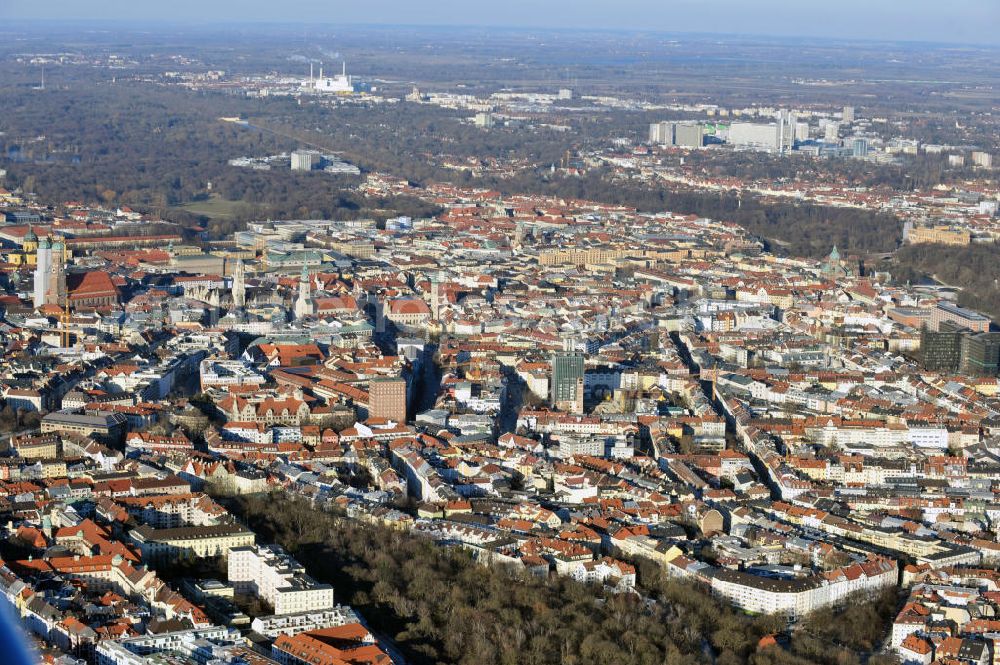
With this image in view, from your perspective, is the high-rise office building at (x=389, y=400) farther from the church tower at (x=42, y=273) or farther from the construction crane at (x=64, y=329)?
the church tower at (x=42, y=273)

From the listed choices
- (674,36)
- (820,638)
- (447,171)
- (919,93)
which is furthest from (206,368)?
(674,36)

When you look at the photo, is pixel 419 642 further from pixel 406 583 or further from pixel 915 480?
pixel 915 480

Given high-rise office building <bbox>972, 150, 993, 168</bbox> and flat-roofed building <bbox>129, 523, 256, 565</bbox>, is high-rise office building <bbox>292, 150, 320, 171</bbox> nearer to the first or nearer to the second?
high-rise office building <bbox>972, 150, 993, 168</bbox>

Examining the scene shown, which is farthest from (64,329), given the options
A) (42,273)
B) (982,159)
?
(982,159)

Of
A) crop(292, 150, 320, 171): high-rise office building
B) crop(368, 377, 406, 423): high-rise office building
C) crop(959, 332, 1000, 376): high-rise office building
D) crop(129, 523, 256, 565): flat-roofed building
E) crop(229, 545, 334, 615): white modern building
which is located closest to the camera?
crop(229, 545, 334, 615): white modern building

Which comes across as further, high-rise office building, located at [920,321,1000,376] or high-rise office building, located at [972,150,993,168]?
high-rise office building, located at [972,150,993,168]

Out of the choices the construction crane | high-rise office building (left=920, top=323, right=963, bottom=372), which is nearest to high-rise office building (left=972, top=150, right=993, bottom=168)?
high-rise office building (left=920, top=323, right=963, bottom=372)
